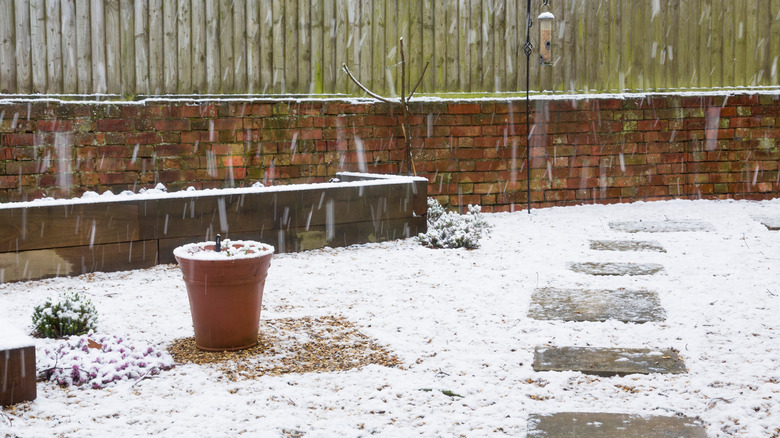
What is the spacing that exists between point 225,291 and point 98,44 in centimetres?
452

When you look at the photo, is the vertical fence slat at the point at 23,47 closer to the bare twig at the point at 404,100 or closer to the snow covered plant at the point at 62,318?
the bare twig at the point at 404,100

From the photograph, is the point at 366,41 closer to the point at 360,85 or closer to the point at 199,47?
the point at 360,85

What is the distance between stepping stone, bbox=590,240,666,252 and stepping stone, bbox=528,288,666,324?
1.53 metres

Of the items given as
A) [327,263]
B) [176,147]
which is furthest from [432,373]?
[176,147]

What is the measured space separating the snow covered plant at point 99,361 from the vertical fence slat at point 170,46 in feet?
14.2

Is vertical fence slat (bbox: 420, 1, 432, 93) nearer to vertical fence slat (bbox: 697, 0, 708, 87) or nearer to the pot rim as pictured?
vertical fence slat (bbox: 697, 0, 708, 87)

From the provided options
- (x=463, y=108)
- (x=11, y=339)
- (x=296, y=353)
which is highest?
(x=463, y=108)

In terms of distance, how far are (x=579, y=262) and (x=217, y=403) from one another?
11.9 ft

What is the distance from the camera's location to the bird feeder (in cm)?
825

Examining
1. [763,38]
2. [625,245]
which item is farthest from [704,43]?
[625,245]

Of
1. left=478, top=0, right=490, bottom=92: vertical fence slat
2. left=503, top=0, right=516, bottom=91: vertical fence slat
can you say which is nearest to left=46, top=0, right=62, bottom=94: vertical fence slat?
left=478, top=0, right=490, bottom=92: vertical fence slat

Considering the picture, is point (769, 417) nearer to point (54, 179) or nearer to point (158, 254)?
point (158, 254)

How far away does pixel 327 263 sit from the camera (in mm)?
6371

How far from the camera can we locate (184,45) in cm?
785
